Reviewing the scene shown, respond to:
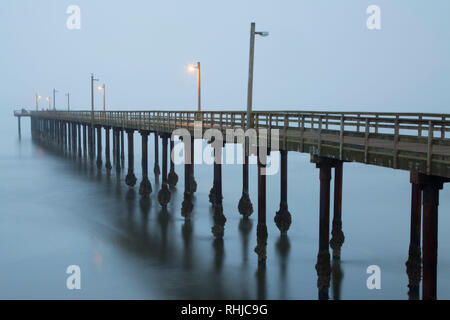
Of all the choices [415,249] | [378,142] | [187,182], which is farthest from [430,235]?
[187,182]

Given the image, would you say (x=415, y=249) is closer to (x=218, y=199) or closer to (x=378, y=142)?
(x=378, y=142)

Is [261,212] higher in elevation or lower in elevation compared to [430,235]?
lower

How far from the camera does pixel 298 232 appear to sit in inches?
926

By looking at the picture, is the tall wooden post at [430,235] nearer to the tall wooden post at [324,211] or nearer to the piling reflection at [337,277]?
the tall wooden post at [324,211]

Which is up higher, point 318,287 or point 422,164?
point 422,164

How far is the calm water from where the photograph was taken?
16.8 m

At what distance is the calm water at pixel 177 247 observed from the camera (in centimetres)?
1684

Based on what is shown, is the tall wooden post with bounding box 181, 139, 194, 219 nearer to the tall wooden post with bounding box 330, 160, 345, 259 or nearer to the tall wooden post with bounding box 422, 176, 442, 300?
the tall wooden post with bounding box 330, 160, 345, 259

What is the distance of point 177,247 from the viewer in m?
21.1

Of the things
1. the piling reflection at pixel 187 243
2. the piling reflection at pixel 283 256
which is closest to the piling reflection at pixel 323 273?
the piling reflection at pixel 283 256

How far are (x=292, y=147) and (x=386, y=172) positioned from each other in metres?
37.8

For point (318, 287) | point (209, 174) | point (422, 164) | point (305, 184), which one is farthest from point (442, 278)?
point (209, 174)
